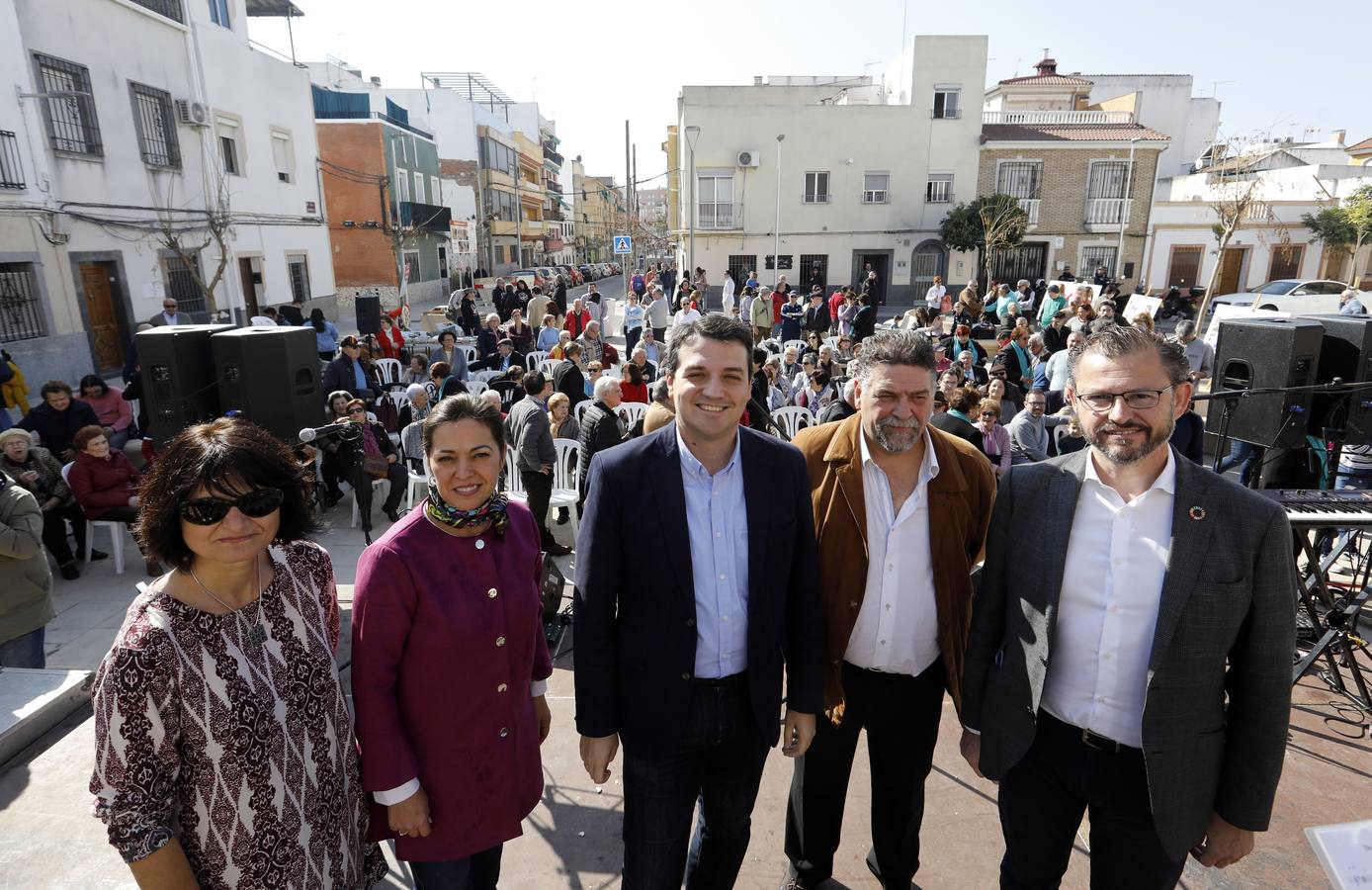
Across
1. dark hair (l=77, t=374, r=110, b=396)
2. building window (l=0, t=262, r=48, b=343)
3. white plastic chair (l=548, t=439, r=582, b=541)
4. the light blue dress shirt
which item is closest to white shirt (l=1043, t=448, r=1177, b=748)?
the light blue dress shirt

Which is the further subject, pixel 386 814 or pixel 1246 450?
pixel 1246 450

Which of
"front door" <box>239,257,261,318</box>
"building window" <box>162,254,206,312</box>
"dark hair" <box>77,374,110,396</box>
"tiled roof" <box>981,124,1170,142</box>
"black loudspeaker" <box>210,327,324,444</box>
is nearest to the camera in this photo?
"black loudspeaker" <box>210,327,324,444</box>

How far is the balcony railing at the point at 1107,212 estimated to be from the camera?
962 inches

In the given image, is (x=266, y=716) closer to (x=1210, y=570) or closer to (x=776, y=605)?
(x=776, y=605)

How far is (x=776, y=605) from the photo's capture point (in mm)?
2020

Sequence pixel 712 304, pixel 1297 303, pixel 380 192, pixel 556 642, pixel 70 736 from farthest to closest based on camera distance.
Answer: pixel 380 192, pixel 712 304, pixel 1297 303, pixel 556 642, pixel 70 736

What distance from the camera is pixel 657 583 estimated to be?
1937mm

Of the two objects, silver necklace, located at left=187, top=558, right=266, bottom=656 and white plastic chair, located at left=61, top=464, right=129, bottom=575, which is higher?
silver necklace, located at left=187, top=558, right=266, bottom=656

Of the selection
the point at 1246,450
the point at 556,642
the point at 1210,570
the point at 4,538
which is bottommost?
the point at 556,642

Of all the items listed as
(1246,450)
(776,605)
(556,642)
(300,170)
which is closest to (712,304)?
(300,170)

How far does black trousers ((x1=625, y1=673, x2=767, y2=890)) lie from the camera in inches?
79.0

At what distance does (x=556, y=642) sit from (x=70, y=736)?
207 centimetres

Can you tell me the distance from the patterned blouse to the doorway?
25.4 m

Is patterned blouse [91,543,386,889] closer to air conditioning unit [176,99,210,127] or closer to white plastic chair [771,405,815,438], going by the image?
white plastic chair [771,405,815,438]
